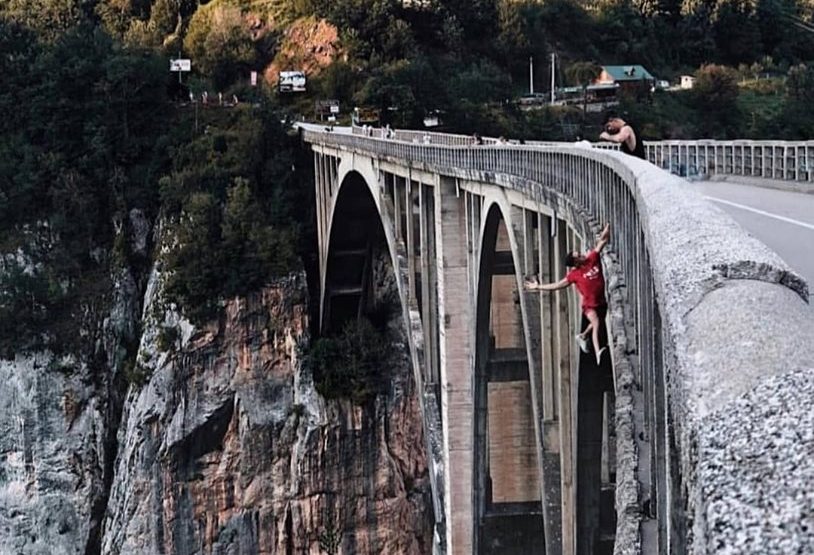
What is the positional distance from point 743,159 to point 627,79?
47.4 m

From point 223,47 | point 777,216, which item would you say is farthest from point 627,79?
point 777,216

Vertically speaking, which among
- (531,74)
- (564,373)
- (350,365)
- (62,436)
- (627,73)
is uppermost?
(531,74)

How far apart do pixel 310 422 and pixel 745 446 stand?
35524mm

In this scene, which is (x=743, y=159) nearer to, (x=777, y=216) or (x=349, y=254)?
(x=777, y=216)

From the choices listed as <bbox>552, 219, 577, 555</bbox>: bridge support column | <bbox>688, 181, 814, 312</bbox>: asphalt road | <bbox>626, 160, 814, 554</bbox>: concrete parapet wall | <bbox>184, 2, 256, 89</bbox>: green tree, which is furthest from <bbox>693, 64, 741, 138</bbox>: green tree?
<bbox>626, 160, 814, 554</bbox>: concrete parapet wall

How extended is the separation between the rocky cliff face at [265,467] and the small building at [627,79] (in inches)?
1275

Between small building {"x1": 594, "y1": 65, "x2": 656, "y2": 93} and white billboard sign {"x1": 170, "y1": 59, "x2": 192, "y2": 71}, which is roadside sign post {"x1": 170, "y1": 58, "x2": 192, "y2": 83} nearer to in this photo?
white billboard sign {"x1": 170, "y1": 59, "x2": 192, "y2": 71}

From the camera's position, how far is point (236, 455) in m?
37.0

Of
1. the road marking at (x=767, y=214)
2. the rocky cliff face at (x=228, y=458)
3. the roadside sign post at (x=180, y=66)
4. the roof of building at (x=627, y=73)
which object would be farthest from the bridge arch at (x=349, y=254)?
the roof of building at (x=627, y=73)

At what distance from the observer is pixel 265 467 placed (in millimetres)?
36750

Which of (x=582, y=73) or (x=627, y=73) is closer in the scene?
(x=627, y=73)

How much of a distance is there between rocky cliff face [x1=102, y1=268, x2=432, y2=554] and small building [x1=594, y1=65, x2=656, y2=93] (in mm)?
32387

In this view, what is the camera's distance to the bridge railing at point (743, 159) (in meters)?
17.2

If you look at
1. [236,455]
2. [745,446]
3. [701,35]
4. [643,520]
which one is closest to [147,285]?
[236,455]
